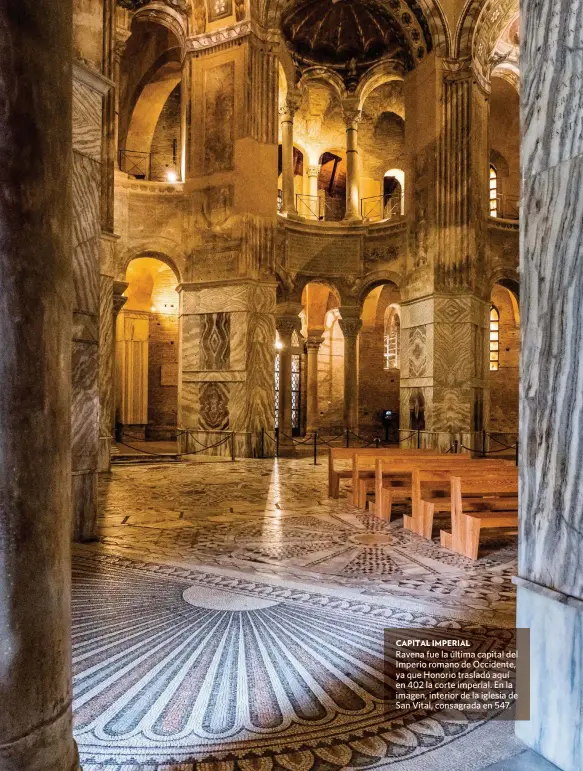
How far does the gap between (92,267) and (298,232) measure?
45.9 feet

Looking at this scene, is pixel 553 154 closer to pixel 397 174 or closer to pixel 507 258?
pixel 507 258

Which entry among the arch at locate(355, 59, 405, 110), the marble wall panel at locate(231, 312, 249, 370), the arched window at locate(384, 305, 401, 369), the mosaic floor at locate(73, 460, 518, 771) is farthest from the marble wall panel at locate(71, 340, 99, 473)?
the arched window at locate(384, 305, 401, 369)

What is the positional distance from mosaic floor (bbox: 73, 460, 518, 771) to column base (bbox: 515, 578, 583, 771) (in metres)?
0.18

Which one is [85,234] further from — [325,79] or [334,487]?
[325,79]

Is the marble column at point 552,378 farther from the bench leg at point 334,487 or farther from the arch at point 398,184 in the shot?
the arch at point 398,184

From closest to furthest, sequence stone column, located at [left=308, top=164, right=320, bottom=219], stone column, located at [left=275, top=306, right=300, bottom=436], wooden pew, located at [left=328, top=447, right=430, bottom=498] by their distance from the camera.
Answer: wooden pew, located at [left=328, top=447, right=430, bottom=498], stone column, located at [left=275, top=306, right=300, bottom=436], stone column, located at [left=308, top=164, right=320, bottom=219]

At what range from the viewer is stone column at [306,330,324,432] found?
81.9ft

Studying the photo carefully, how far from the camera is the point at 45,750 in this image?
182 centimetres

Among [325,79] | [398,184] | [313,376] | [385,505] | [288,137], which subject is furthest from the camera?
[313,376]

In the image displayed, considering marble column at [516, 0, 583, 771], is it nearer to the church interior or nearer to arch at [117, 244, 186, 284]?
the church interior

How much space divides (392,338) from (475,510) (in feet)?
67.1

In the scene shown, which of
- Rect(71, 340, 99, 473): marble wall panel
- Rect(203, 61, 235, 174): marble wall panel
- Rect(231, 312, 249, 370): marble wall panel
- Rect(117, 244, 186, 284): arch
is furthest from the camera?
Rect(117, 244, 186, 284): arch

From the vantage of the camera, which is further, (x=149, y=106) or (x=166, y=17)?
(x=149, y=106)

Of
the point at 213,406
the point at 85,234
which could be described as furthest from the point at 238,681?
the point at 213,406
